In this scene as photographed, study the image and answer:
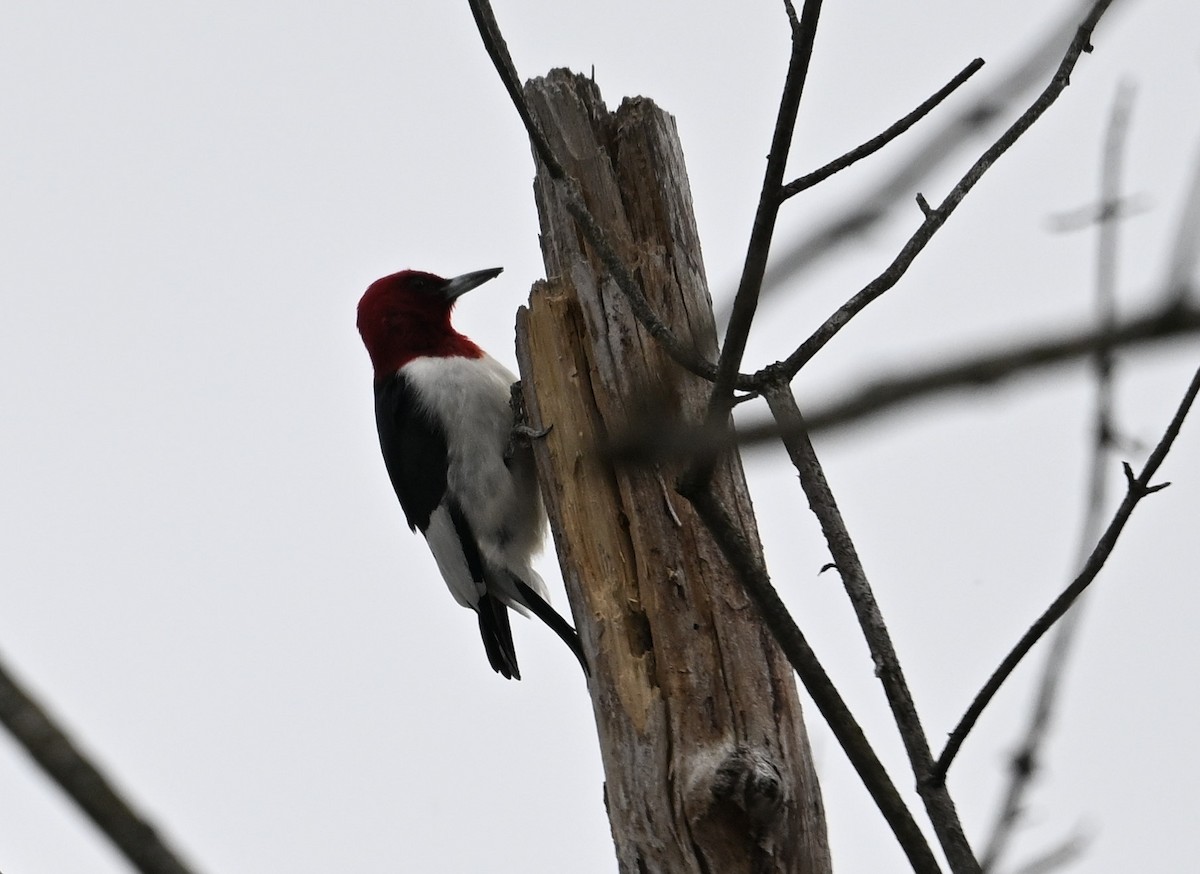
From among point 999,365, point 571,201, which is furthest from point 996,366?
point 571,201

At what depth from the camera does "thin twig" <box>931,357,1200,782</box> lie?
2.03 metres

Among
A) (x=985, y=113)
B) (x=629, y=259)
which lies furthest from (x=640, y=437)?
(x=629, y=259)

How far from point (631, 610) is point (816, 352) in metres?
1.01

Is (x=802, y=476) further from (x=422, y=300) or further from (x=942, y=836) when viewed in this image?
(x=422, y=300)

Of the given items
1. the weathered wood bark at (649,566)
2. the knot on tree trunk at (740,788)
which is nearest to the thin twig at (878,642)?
the weathered wood bark at (649,566)

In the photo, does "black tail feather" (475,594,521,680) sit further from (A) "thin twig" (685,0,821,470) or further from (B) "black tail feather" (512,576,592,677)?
(A) "thin twig" (685,0,821,470)

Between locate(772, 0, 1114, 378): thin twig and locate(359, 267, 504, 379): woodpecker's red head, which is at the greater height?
locate(359, 267, 504, 379): woodpecker's red head

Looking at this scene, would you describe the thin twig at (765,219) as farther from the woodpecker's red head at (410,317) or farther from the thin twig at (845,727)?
the woodpecker's red head at (410,317)

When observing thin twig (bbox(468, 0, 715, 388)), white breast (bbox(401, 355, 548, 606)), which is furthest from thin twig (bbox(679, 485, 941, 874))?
white breast (bbox(401, 355, 548, 606))

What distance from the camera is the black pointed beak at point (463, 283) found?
212 inches

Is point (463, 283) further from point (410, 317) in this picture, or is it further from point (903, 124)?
point (903, 124)

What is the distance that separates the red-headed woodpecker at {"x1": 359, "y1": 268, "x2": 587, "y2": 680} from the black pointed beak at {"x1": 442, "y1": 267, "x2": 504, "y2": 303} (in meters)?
0.13

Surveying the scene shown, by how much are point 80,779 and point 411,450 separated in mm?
4169

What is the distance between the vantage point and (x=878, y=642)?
2.30 m
